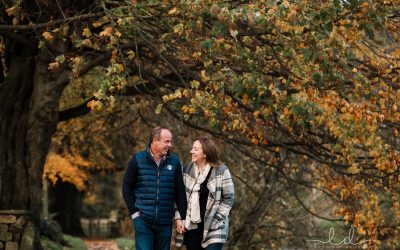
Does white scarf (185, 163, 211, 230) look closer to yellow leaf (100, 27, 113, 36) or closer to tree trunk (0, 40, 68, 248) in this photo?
yellow leaf (100, 27, 113, 36)

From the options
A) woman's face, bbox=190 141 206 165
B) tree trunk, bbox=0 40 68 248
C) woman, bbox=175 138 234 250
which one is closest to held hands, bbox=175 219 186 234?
woman, bbox=175 138 234 250

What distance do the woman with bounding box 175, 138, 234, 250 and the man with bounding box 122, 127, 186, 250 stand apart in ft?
0.39

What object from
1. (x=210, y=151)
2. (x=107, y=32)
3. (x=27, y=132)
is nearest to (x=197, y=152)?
(x=210, y=151)

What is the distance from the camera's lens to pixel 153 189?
744 centimetres

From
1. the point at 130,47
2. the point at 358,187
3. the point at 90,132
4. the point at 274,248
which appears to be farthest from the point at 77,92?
the point at 358,187

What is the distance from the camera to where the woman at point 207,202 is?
24.2ft

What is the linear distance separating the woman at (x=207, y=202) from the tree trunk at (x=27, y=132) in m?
6.50

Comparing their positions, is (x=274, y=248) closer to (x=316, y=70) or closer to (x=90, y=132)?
(x=90, y=132)

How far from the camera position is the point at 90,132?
22.1 meters

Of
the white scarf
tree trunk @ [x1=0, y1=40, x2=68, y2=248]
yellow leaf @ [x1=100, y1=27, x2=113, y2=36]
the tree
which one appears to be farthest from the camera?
tree trunk @ [x1=0, y1=40, x2=68, y2=248]

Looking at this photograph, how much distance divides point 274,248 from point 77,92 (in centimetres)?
702

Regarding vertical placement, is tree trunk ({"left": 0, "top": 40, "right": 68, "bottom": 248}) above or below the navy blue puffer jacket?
above

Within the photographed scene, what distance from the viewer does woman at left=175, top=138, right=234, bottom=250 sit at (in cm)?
739

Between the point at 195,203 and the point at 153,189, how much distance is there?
0.44 metres
